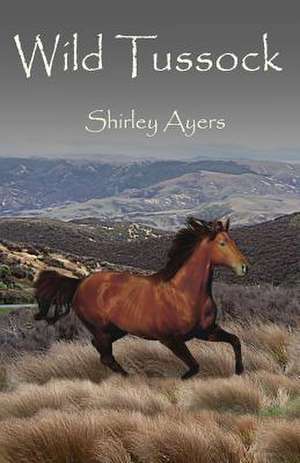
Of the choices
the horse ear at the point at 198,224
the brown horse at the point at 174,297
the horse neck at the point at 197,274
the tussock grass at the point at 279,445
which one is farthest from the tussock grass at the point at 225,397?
the tussock grass at the point at 279,445

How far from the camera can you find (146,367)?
1054cm

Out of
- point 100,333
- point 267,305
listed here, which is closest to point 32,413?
point 100,333

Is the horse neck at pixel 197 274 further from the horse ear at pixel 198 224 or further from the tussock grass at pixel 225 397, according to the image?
the tussock grass at pixel 225 397

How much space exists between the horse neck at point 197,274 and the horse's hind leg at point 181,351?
612 millimetres

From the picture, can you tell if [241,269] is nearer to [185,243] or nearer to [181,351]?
[185,243]

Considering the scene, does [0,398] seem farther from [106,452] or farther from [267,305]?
[267,305]

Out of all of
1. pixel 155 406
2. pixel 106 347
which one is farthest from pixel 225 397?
pixel 106 347

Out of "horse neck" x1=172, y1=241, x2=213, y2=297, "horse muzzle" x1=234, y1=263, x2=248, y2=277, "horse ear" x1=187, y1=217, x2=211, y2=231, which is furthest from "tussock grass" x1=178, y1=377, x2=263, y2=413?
"horse ear" x1=187, y1=217, x2=211, y2=231

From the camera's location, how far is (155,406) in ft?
26.1

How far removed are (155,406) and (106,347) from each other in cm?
149

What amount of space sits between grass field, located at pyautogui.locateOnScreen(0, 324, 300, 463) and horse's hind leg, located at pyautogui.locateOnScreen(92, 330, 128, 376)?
180mm

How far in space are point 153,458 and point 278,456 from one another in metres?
0.95

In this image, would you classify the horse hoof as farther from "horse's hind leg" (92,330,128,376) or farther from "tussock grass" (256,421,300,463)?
"tussock grass" (256,421,300,463)

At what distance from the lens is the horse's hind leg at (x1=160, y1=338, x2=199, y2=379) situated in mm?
8703
